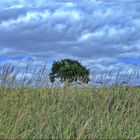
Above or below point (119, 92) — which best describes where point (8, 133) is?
below

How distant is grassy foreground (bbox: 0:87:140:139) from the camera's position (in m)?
8.50

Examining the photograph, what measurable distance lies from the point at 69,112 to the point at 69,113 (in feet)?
0.19

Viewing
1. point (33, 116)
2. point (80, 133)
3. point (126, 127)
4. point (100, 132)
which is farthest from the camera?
point (33, 116)

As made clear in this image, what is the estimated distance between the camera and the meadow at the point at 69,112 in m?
8.51

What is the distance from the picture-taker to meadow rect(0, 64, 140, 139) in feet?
27.9

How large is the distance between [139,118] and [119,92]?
7.45 ft

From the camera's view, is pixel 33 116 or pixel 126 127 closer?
pixel 126 127

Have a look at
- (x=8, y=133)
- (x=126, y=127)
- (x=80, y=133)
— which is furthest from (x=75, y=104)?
(x=80, y=133)

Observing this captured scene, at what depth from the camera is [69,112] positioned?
10.4 m

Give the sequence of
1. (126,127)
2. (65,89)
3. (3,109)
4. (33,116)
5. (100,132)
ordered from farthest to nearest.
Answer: (65,89)
(3,109)
(33,116)
(126,127)
(100,132)

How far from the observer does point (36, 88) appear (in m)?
12.2

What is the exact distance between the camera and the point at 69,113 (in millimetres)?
10312

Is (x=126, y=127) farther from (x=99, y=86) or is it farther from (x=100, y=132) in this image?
(x=99, y=86)

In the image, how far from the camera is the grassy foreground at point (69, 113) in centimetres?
850
